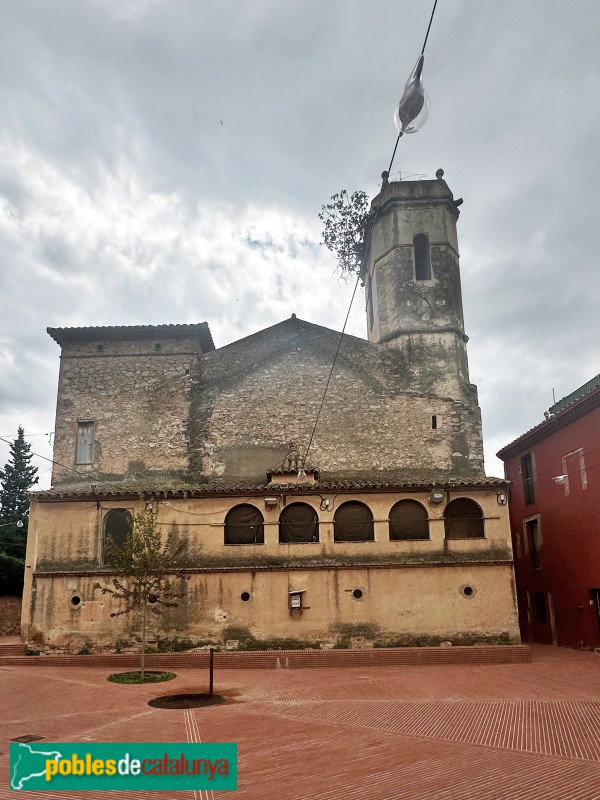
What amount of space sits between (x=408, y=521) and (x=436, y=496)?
4.09 ft

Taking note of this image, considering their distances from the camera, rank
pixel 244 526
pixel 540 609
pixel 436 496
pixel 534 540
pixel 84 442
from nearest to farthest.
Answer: pixel 436 496
pixel 244 526
pixel 84 442
pixel 540 609
pixel 534 540

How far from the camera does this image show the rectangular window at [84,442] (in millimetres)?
22781

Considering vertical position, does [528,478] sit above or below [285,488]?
above

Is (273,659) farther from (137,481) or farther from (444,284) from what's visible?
(444,284)

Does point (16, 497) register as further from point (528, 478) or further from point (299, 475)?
point (528, 478)

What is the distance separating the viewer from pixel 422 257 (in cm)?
2514

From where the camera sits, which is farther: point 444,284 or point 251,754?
point 444,284

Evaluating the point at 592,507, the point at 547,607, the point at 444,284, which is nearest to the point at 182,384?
the point at 444,284

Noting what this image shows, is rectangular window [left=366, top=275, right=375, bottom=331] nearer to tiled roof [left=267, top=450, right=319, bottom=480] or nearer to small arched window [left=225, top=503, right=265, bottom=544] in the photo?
tiled roof [left=267, top=450, right=319, bottom=480]

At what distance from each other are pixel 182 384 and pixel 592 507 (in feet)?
49.4

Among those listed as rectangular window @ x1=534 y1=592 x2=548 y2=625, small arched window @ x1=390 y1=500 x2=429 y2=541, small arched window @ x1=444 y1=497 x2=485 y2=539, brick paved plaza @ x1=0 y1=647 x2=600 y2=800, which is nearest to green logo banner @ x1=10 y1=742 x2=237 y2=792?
brick paved plaza @ x1=0 y1=647 x2=600 y2=800

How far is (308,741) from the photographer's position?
9523mm

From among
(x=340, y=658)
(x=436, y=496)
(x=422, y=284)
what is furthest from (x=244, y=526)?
(x=422, y=284)

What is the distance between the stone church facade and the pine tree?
12.5 metres
